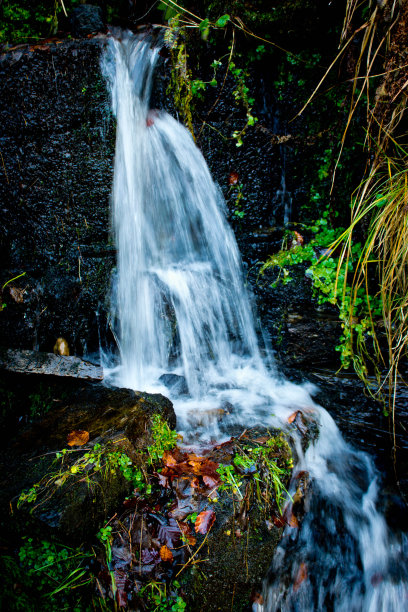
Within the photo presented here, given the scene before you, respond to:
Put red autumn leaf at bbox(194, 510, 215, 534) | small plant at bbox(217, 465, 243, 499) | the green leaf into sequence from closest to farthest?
red autumn leaf at bbox(194, 510, 215, 534), small plant at bbox(217, 465, 243, 499), the green leaf

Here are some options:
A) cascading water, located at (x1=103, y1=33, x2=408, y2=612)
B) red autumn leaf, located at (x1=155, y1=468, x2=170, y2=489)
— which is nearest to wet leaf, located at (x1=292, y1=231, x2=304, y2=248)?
cascading water, located at (x1=103, y1=33, x2=408, y2=612)

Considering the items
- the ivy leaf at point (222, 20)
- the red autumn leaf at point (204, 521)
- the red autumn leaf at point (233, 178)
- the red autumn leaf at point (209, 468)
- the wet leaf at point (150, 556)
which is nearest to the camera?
the wet leaf at point (150, 556)

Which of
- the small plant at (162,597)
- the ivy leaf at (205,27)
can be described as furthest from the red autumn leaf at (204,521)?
the ivy leaf at (205,27)

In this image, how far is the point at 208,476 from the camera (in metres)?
2.13

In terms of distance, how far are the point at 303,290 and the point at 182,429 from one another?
2245mm

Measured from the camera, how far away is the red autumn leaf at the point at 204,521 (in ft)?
5.98

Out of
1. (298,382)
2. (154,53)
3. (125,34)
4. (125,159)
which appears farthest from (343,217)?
(125,34)

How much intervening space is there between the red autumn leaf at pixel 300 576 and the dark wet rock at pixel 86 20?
7.18 m

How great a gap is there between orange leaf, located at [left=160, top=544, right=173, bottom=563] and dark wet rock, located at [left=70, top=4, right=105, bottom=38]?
6.55m

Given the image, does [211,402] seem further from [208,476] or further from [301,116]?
[301,116]

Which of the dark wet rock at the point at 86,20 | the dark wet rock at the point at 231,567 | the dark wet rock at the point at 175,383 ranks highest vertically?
the dark wet rock at the point at 86,20

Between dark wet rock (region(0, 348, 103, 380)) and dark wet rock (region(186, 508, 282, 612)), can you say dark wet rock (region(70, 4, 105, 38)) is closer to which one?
dark wet rock (region(0, 348, 103, 380))

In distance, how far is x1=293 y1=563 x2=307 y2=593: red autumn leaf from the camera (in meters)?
2.16

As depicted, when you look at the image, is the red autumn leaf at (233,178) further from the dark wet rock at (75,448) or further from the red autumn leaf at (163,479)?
the red autumn leaf at (163,479)
